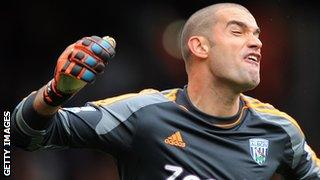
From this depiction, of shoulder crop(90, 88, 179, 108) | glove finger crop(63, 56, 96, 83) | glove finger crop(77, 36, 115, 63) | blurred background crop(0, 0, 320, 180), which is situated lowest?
blurred background crop(0, 0, 320, 180)

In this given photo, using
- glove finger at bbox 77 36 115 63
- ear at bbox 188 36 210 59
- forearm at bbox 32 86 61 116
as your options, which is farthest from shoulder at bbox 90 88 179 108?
glove finger at bbox 77 36 115 63

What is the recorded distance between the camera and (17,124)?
3162mm

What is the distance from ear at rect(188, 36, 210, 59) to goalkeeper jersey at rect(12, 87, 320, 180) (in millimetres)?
239

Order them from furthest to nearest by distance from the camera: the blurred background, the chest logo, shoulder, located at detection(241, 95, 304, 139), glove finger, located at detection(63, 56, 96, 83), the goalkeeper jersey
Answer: the blurred background, shoulder, located at detection(241, 95, 304, 139), the chest logo, the goalkeeper jersey, glove finger, located at detection(63, 56, 96, 83)

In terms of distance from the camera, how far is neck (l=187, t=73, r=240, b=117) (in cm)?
376

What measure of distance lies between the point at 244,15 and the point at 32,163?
2.84m

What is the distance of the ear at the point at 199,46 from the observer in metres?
3.87

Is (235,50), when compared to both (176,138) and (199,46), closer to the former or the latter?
(199,46)

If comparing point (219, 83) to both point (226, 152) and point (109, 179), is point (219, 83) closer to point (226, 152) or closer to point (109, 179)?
point (226, 152)

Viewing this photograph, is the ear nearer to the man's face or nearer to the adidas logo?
the man's face

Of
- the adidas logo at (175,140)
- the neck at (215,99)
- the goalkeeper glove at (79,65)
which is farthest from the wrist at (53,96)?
the neck at (215,99)

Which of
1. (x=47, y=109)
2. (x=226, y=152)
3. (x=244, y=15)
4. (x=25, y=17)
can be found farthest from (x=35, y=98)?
(x=25, y=17)

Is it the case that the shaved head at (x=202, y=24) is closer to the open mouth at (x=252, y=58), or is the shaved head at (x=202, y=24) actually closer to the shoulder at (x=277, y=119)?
the open mouth at (x=252, y=58)

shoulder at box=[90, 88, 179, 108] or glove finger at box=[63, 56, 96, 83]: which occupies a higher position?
glove finger at box=[63, 56, 96, 83]
